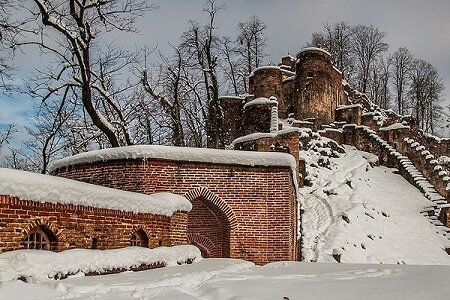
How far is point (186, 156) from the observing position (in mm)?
12180

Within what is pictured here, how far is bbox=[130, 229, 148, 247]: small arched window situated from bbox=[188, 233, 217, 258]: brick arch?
363 cm

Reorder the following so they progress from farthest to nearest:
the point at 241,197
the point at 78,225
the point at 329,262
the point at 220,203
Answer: the point at 241,197 < the point at 220,203 < the point at 329,262 < the point at 78,225

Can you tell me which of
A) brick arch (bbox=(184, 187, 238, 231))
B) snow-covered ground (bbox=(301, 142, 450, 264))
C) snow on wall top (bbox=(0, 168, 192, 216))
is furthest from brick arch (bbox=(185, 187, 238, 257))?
→ snow-covered ground (bbox=(301, 142, 450, 264))

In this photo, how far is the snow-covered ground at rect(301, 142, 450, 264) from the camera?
15.4m

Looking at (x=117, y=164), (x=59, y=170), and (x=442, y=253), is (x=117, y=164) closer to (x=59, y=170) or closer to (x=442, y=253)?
(x=59, y=170)

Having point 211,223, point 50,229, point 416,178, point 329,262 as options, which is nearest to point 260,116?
point 416,178

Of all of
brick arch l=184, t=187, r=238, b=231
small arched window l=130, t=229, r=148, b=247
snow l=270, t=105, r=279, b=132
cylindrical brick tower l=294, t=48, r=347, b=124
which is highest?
cylindrical brick tower l=294, t=48, r=347, b=124

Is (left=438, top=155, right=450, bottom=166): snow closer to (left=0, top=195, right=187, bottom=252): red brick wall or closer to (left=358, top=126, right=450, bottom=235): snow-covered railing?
(left=358, top=126, right=450, bottom=235): snow-covered railing

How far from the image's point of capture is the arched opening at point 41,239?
7.12 m

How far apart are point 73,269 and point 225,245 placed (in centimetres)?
599

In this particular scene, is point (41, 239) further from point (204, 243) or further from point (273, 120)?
point (273, 120)

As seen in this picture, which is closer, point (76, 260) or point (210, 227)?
point (76, 260)

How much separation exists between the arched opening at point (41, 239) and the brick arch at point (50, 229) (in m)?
0.04

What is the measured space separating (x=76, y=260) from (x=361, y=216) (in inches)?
508
